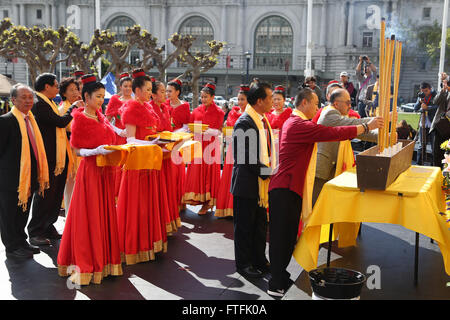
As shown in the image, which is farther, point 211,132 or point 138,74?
point 211,132

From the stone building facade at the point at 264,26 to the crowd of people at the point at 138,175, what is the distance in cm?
4966

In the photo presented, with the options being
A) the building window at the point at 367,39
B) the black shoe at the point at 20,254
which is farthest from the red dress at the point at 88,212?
the building window at the point at 367,39

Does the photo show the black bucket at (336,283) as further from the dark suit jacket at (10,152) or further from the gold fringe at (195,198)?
the gold fringe at (195,198)

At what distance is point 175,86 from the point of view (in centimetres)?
677

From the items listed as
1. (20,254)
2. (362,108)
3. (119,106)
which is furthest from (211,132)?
(362,108)

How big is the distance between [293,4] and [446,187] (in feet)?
190

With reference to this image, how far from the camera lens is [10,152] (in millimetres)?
5102

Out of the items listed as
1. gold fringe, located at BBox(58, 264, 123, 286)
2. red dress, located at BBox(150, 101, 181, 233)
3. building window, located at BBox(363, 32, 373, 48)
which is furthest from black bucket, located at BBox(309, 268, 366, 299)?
building window, located at BBox(363, 32, 373, 48)

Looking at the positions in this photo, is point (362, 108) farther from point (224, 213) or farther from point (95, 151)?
point (95, 151)

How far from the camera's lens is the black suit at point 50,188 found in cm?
552

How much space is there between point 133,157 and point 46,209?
1715 millimetres

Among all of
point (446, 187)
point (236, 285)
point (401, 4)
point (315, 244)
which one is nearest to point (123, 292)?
point (236, 285)

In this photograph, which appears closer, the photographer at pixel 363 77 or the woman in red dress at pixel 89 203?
the woman in red dress at pixel 89 203

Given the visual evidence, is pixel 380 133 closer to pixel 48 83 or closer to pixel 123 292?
pixel 123 292
